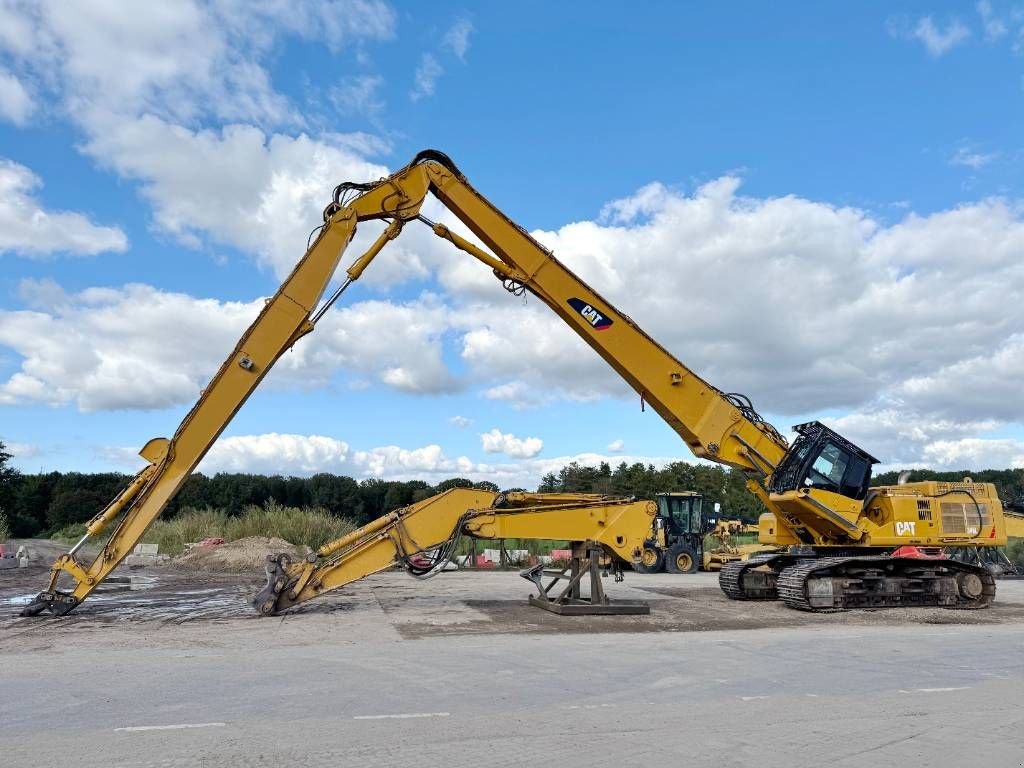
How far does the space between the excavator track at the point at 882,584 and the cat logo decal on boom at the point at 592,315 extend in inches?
235

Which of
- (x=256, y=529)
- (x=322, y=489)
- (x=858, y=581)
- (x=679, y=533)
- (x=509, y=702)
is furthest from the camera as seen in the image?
(x=322, y=489)

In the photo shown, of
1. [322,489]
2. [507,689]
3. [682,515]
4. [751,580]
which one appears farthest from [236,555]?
[322,489]

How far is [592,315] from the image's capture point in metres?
15.7

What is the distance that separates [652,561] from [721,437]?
13422 mm

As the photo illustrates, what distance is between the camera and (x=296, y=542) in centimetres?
3061

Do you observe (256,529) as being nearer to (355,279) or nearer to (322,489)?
(355,279)

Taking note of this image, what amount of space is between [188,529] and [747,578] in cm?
2282

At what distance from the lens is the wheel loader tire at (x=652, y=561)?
1114 inches

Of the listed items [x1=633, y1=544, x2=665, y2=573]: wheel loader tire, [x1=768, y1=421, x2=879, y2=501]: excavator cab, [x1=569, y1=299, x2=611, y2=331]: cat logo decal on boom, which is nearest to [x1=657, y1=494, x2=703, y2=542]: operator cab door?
[x1=633, y1=544, x2=665, y2=573]: wheel loader tire

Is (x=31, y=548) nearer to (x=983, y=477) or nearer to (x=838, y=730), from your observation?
(x=838, y=730)

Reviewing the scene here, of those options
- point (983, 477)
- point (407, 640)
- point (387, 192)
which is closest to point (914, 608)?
point (407, 640)

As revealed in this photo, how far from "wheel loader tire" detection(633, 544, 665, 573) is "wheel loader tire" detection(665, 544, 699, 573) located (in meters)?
0.20

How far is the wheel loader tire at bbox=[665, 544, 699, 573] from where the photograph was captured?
94.1 feet

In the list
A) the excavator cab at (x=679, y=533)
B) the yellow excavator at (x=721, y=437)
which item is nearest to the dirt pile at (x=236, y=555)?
the yellow excavator at (x=721, y=437)
